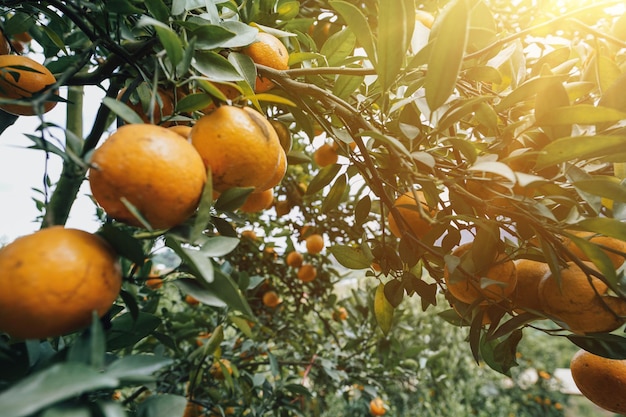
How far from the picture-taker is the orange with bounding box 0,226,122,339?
0.30 meters

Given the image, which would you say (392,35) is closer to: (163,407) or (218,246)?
(218,246)

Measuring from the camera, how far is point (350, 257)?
0.75m

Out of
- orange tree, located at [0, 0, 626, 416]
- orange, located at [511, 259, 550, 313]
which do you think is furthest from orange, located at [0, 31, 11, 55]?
orange, located at [511, 259, 550, 313]

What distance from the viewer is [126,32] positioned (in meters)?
0.48

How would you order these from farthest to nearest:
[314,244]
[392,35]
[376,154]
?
1. [314,244]
2. [376,154]
3. [392,35]

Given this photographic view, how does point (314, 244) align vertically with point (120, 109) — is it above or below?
below

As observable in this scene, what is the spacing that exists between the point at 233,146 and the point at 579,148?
0.41m

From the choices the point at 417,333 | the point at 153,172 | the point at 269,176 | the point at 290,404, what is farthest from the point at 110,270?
the point at 417,333

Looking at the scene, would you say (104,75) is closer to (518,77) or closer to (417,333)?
(518,77)

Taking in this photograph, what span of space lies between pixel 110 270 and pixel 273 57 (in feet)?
1.43

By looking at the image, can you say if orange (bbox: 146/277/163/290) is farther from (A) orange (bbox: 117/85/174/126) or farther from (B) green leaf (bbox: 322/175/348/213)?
(B) green leaf (bbox: 322/175/348/213)

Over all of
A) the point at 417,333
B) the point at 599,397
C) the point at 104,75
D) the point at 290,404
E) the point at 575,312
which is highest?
the point at 104,75

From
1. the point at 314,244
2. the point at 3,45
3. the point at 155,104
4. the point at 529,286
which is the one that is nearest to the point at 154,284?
the point at 155,104

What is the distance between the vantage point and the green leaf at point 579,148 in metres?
0.42
